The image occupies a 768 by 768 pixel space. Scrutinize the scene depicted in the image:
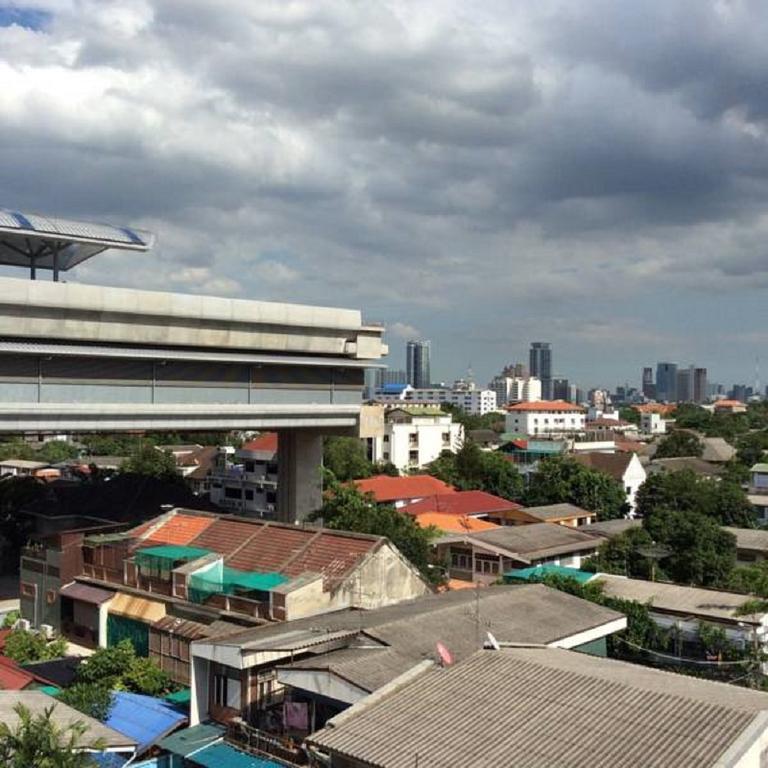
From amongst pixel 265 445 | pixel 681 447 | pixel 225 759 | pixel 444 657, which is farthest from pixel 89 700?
pixel 681 447

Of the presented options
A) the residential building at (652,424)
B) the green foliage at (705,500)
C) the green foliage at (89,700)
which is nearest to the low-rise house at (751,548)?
the green foliage at (705,500)

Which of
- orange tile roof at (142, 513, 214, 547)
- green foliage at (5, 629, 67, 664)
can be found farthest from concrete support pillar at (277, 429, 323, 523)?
green foliage at (5, 629, 67, 664)

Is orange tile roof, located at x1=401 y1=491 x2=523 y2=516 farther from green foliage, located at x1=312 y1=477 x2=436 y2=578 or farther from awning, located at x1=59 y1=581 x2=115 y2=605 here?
awning, located at x1=59 y1=581 x2=115 y2=605

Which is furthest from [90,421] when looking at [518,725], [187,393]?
[518,725]

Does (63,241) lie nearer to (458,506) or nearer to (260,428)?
(260,428)

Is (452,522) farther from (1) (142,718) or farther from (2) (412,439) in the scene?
(2) (412,439)

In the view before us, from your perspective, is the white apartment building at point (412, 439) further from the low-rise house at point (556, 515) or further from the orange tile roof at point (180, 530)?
the orange tile roof at point (180, 530)
